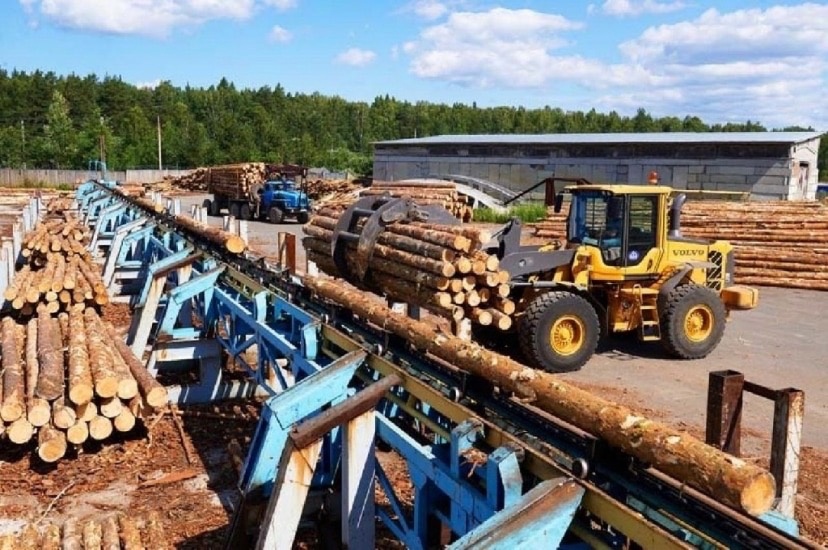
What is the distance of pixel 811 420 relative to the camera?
29.8 feet

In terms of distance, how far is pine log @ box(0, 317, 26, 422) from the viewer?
712 centimetres

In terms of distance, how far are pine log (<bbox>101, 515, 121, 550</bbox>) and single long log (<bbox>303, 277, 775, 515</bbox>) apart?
2581 mm

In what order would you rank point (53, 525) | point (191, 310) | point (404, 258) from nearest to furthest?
point (53, 525) → point (404, 258) → point (191, 310)

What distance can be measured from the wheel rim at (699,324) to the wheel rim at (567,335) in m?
1.82

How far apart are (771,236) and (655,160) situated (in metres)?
10.8

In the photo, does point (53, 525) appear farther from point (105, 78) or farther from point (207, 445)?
point (105, 78)

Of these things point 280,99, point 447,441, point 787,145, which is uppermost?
point 280,99

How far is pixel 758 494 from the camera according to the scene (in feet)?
10.3

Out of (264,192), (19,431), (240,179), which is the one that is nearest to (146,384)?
(19,431)

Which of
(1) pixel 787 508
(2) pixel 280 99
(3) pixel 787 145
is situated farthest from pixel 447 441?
(2) pixel 280 99

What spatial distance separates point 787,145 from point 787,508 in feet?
84.0

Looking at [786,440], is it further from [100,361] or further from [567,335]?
[100,361]

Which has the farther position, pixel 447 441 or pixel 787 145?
pixel 787 145

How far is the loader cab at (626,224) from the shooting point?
11.2 m
